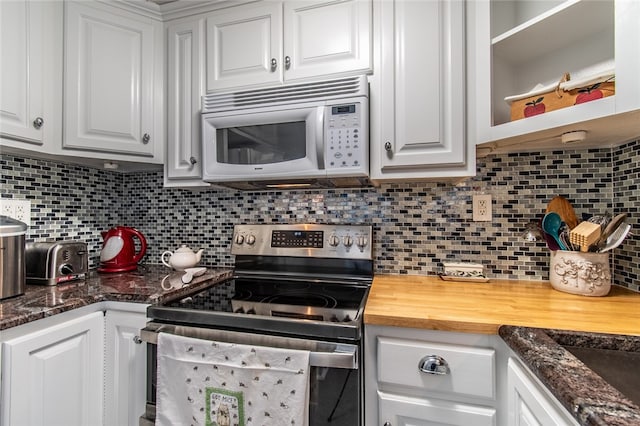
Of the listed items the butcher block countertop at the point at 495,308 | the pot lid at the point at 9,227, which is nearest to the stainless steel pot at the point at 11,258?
the pot lid at the point at 9,227

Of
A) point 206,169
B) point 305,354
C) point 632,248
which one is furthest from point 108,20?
point 632,248

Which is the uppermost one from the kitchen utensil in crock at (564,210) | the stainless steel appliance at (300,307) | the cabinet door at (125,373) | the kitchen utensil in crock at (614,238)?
the kitchen utensil in crock at (564,210)

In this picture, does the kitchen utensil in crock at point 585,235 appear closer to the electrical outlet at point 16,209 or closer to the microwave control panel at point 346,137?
the microwave control panel at point 346,137

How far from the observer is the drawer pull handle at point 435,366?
0.86 m

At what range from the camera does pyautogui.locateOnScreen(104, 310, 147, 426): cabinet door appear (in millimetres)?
1129

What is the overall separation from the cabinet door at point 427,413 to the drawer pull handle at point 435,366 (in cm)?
10

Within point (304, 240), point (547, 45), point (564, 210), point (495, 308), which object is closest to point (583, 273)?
point (564, 210)

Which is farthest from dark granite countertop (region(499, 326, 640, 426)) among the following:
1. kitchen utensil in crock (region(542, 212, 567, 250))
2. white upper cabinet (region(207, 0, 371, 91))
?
white upper cabinet (region(207, 0, 371, 91))

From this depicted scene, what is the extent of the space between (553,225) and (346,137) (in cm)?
87

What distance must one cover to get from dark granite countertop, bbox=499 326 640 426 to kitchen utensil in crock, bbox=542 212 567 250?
0.53m

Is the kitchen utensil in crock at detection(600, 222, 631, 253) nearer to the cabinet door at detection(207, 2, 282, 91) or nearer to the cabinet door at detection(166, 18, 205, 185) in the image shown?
the cabinet door at detection(207, 2, 282, 91)

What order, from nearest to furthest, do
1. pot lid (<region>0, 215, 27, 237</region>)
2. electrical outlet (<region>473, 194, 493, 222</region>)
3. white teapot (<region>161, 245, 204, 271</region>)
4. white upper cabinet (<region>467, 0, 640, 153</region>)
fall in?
1. white upper cabinet (<region>467, 0, 640, 153</region>)
2. pot lid (<region>0, 215, 27, 237</region>)
3. electrical outlet (<region>473, 194, 493, 222</region>)
4. white teapot (<region>161, 245, 204, 271</region>)

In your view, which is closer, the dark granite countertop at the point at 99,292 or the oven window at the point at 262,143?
the dark granite countertop at the point at 99,292

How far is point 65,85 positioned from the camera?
1320 millimetres
